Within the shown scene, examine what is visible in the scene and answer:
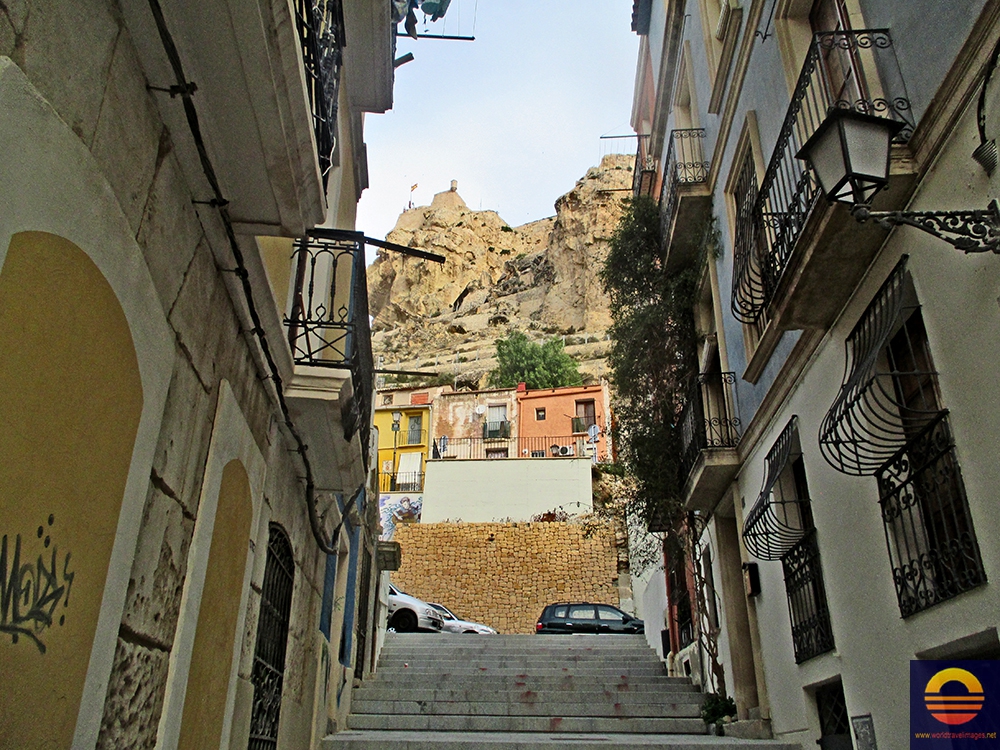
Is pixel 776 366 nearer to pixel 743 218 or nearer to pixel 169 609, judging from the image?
pixel 743 218

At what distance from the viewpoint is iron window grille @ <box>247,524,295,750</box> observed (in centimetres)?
518

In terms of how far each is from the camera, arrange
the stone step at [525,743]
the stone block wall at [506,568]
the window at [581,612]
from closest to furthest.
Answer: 1. the stone step at [525,743]
2. the window at [581,612]
3. the stone block wall at [506,568]

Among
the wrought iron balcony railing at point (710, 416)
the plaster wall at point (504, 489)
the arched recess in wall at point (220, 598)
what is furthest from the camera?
the plaster wall at point (504, 489)

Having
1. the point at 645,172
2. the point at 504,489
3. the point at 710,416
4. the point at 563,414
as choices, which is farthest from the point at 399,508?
the point at 710,416

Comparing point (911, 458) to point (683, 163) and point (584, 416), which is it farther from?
point (584, 416)

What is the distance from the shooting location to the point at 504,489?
→ 26.4 m

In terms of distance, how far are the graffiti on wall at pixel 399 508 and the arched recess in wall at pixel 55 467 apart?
2674cm

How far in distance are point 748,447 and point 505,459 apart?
19059 millimetres

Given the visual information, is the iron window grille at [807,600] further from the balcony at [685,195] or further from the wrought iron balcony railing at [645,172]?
the wrought iron balcony railing at [645,172]

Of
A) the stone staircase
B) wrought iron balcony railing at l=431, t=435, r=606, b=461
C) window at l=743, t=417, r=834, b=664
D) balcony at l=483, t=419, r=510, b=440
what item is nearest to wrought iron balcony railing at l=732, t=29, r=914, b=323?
window at l=743, t=417, r=834, b=664

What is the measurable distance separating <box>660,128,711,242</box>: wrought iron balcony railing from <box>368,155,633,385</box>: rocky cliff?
3764 centimetres

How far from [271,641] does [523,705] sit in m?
4.81

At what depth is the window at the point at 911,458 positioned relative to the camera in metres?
3.87

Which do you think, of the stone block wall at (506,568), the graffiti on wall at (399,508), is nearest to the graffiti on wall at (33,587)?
the stone block wall at (506,568)
